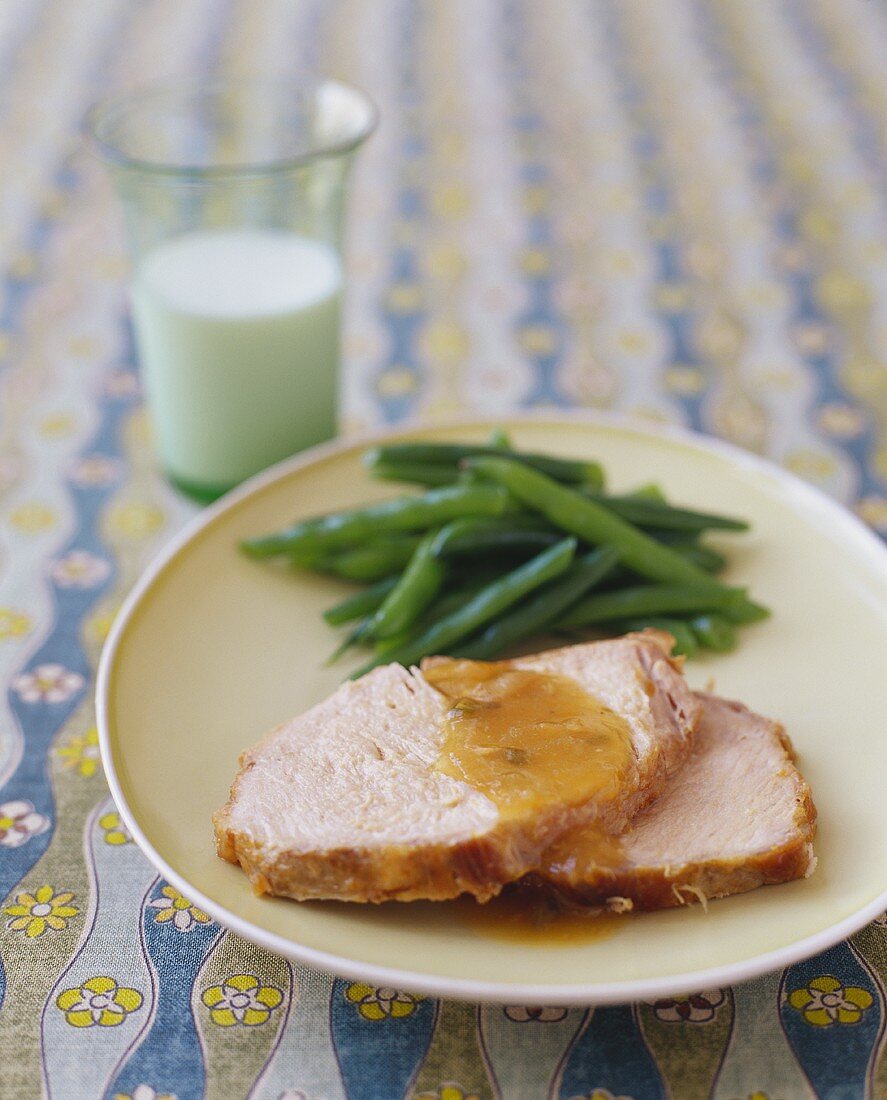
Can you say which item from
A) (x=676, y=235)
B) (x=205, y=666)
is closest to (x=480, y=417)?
(x=205, y=666)

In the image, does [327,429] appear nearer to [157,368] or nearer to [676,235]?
[157,368]

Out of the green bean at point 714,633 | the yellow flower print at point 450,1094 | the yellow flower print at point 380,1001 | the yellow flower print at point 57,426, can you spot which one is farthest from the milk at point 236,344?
the yellow flower print at point 450,1094

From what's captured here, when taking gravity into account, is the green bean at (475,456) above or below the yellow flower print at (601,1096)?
above

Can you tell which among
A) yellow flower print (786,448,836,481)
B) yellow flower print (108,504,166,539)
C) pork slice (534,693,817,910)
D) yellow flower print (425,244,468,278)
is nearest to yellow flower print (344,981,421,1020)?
pork slice (534,693,817,910)

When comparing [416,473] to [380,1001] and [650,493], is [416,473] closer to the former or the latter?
[650,493]

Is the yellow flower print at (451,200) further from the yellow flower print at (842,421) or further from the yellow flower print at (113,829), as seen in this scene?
the yellow flower print at (113,829)
